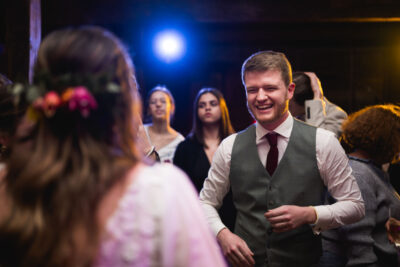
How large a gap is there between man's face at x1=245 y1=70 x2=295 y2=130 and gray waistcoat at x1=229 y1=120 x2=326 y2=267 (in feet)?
Answer: 0.49

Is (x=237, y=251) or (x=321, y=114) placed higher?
(x=321, y=114)

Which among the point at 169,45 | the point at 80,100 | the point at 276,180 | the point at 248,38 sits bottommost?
the point at 276,180

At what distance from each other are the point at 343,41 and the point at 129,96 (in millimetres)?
4767

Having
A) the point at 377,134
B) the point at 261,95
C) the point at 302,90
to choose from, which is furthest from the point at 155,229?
the point at 302,90

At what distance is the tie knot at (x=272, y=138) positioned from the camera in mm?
1879

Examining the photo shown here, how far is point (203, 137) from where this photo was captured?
3.32 meters

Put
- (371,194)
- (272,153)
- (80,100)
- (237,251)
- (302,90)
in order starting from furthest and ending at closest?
(302,90)
(371,194)
(272,153)
(237,251)
(80,100)

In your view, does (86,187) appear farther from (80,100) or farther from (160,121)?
(160,121)

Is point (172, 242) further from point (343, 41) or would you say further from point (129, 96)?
point (343, 41)

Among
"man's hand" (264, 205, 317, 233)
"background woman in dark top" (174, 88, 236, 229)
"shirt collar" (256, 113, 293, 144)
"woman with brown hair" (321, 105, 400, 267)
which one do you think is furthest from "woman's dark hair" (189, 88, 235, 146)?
"man's hand" (264, 205, 317, 233)

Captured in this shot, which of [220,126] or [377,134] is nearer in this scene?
[377,134]

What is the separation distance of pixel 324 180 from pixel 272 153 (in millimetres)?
273

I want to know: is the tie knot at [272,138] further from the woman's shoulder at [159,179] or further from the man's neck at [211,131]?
the man's neck at [211,131]

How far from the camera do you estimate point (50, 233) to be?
782 millimetres
